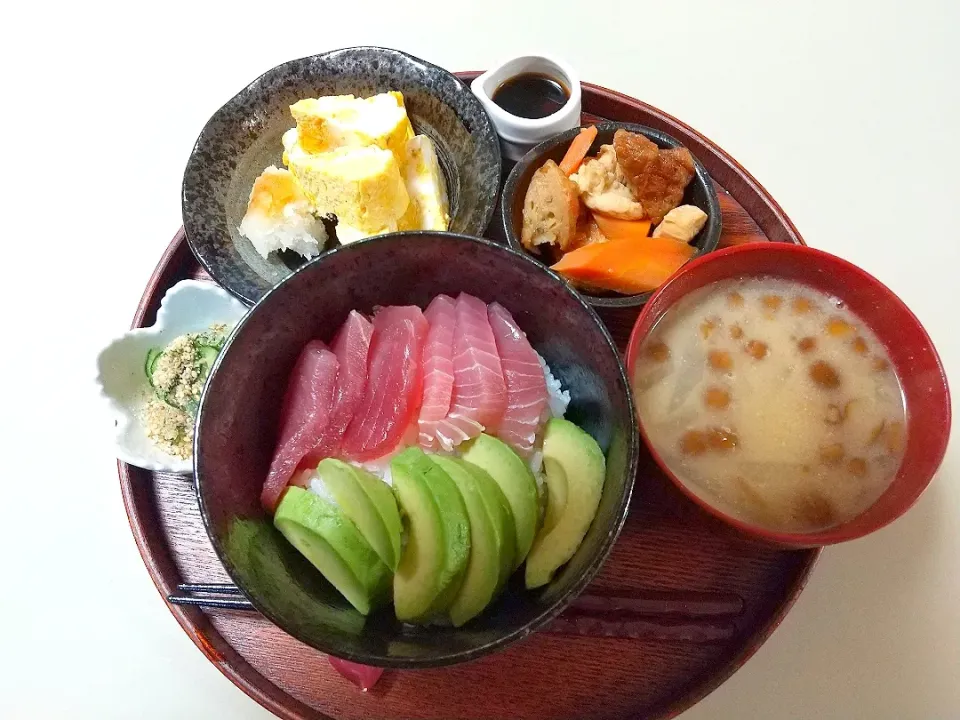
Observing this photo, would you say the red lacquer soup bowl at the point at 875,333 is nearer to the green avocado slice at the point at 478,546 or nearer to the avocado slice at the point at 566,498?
the avocado slice at the point at 566,498

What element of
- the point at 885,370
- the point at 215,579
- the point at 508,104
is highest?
the point at 508,104

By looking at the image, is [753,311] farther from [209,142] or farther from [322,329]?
[209,142]

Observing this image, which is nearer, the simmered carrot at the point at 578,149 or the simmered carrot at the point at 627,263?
the simmered carrot at the point at 627,263


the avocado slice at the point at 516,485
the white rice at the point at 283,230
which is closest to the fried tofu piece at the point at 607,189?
the white rice at the point at 283,230

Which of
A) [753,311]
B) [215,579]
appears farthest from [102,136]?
[753,311]

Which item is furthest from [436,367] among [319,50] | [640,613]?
[319,50]

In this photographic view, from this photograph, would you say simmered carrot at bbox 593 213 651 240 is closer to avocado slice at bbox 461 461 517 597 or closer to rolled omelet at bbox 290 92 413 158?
→ rolled omelet at bbox 290 92 413 158
